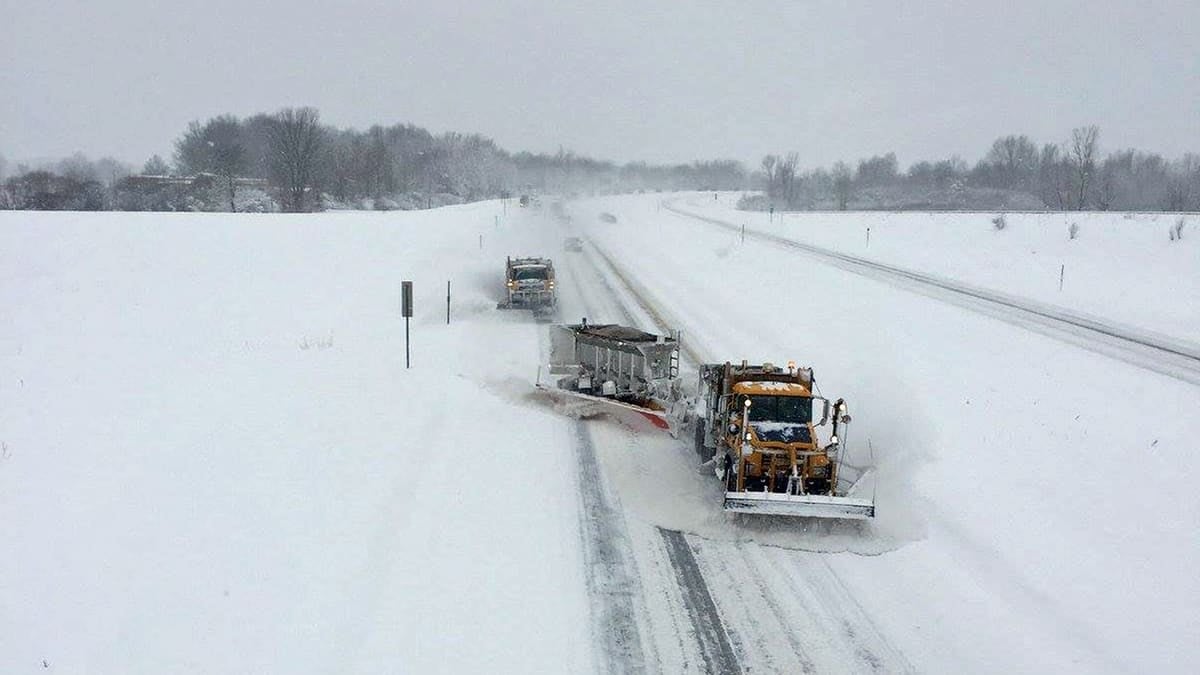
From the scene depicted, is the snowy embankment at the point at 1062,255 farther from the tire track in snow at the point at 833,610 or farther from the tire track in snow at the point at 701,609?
the tire track in snow at the point at 701,609

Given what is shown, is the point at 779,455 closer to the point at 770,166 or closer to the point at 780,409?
the point at 780,409

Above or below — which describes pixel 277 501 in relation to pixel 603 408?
below

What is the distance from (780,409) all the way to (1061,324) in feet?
67.8

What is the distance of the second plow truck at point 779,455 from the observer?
11797mm

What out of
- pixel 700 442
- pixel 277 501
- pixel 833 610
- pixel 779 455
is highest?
pixel 779 455

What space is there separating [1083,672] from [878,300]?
26.7 m

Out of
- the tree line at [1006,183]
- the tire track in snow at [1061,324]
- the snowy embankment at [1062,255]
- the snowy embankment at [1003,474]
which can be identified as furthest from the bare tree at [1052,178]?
the snowy embankment at [1003,474]

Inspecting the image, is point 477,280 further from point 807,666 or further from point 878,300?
point 807,666

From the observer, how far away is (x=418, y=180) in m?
138

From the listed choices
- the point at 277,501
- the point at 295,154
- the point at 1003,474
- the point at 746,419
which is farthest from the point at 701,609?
the point at 295,154

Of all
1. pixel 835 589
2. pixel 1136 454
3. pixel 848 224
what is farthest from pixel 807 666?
pixel 848 224

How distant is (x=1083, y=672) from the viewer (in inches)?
341

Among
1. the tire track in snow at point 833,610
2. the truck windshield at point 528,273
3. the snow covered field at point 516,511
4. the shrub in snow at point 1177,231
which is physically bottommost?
the tire track in snow at point 833,610

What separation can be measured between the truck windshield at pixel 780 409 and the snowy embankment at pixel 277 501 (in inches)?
132
